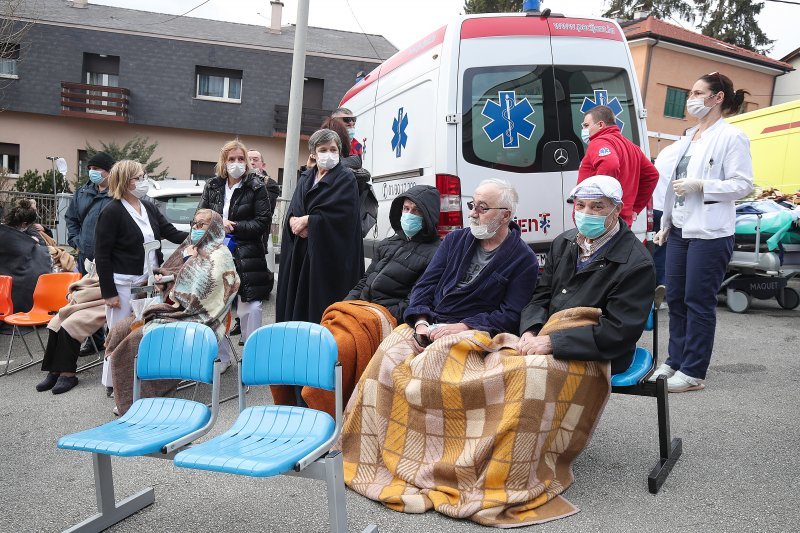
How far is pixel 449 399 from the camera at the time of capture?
344cm

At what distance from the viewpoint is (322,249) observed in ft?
17.0

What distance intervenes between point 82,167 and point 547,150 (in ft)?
82.3

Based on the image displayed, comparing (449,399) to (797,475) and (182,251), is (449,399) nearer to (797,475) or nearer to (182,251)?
(797,475)

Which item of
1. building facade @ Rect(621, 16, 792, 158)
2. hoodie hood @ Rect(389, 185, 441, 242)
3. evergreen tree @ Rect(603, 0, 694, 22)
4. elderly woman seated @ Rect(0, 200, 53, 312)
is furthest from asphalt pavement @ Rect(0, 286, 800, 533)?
evergreen tree @ Rect(603, 0, 694, 22)

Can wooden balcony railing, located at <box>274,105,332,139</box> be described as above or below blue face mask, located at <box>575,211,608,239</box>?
above

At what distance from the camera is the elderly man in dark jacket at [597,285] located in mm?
3357

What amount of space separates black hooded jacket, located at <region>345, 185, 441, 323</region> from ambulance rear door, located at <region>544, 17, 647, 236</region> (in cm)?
157

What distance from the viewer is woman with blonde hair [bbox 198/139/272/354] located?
5605 mm

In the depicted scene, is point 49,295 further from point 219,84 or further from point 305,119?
point 219,84

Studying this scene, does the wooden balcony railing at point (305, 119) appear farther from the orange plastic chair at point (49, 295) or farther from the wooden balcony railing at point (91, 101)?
the orange plastic chair at point (49, 295)

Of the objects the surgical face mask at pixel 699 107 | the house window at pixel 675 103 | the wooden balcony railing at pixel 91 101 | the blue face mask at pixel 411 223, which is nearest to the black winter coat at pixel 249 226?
the blue face mask at pixel 411 223

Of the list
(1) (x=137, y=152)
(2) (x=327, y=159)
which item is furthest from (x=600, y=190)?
(1) (x=137, y=152)

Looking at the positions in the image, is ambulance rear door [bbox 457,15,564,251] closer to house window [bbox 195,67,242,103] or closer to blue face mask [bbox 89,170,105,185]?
blue face mask [bbox 89,170,105,185]

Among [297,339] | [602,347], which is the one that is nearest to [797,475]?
[602,347]
